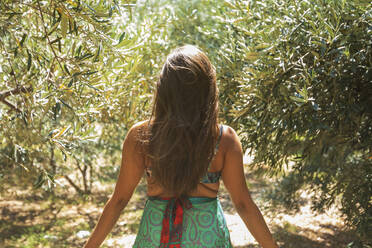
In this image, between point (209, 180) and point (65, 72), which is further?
point (65, 72)

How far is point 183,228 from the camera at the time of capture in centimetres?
197

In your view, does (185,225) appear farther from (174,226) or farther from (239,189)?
(239,189)

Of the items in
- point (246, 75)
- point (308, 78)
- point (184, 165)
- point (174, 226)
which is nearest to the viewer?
point (184, 165)

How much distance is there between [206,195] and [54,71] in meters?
1.68

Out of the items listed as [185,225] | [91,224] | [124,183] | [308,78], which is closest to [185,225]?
[185,225]

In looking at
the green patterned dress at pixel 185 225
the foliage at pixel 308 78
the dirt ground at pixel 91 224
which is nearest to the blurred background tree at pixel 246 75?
the foliage at pixel 308 78

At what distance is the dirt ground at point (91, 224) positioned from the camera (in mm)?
5395

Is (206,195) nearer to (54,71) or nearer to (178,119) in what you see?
(178,119)

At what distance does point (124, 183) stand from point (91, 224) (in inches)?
176

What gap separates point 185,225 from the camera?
6.47ft

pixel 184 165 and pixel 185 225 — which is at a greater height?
pixel 184 165

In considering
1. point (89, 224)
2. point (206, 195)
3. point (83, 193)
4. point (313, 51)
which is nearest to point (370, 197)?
point (313, 51)

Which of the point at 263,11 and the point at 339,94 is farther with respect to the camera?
the point at 263,11

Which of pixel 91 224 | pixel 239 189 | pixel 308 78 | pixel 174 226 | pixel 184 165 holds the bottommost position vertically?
pixel 91 224
